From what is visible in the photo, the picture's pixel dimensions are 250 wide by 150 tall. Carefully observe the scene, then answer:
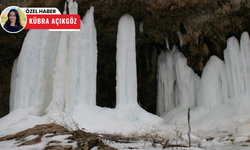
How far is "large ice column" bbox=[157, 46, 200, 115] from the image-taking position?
42.2 feet

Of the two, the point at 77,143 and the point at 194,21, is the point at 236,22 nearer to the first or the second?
the point at 194,21

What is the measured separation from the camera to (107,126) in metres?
8.12

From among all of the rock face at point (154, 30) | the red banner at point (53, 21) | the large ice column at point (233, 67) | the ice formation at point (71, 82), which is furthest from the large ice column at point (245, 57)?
the red banner at point (53, 21)

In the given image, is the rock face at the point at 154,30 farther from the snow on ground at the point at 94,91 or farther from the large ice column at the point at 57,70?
the large ice column at the point at 57,70

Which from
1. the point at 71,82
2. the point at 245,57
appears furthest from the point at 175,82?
the point at 71,82

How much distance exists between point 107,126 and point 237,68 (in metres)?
6.72

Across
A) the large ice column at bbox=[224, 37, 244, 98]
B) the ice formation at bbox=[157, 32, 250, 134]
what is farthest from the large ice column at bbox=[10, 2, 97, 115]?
the large ice column at bbox=[224, 37, 244, 98]

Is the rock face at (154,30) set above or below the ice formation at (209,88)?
above

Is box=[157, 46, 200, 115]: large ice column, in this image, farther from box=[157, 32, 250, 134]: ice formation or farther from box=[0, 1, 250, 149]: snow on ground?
box=[0, 1, 250, 149]: snow on ground

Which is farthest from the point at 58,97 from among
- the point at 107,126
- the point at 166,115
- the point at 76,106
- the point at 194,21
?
the point at 194,21

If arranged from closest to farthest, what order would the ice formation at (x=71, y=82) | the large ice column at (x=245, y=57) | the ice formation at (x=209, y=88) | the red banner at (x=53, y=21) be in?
the ice formation at (x=71, y=82) → the red banner at (x=53, y=21) → the ice formation at (x=209, y=88) → the large ice column at (x=245, y=57)

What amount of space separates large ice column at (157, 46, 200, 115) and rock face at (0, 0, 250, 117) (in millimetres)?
445

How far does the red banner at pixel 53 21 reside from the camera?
32.8 ft

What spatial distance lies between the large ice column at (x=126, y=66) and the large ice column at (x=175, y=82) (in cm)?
369
